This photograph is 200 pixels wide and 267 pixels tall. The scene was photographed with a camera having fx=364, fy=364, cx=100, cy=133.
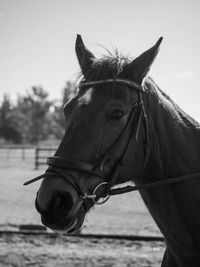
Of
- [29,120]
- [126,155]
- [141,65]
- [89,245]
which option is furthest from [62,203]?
[29,120]

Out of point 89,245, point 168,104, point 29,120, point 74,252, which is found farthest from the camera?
point 29,120

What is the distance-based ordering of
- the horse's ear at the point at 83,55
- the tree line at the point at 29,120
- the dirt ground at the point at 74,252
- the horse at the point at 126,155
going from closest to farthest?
the horse at the point at 126,155
the horse's ear at the point at 83,55
the dirt ground at the point at 74,252
the tree line at the point at 29,120

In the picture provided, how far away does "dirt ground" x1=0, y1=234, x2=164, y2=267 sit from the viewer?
604 cm

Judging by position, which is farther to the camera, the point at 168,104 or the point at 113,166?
the point at 168,104

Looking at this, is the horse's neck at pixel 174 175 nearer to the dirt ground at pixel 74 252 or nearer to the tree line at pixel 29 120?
the dirt ground at pixel 74 252

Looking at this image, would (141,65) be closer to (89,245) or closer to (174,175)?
(174,175)

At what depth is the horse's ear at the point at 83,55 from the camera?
116 inches

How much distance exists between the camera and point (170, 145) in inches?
111

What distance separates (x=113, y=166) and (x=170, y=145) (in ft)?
1.74

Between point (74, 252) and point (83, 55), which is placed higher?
point (83, 55)

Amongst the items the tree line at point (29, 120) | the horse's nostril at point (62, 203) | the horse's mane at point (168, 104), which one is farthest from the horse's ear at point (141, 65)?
the tree line at point (29, 120)

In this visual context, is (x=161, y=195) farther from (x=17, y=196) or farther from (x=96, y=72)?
(x=17, y=196)

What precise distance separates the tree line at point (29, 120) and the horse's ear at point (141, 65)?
59.6m

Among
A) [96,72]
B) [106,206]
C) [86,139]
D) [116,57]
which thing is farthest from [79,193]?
[106,206]
